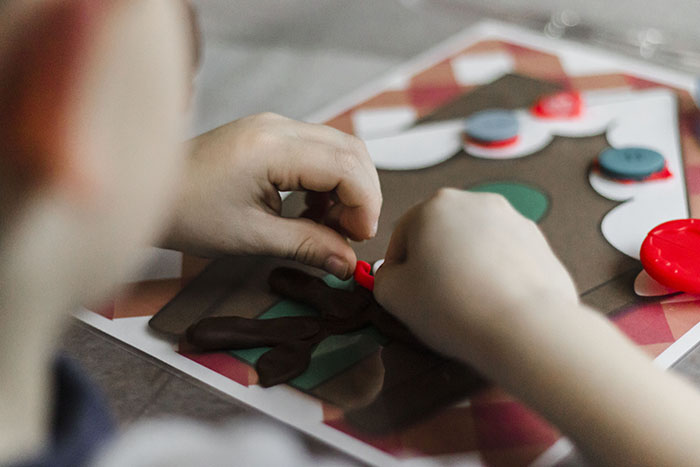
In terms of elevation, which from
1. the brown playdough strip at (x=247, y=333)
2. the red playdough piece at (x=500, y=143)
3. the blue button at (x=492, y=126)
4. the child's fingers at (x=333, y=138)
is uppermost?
the child's fingers at (x=333, y=138)

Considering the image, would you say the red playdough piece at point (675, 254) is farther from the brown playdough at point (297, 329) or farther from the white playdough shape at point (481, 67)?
the white playdough shape at point (481, 67)

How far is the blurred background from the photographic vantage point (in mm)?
896

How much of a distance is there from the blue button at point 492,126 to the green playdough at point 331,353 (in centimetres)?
25

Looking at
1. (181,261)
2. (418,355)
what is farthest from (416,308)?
(181,261)

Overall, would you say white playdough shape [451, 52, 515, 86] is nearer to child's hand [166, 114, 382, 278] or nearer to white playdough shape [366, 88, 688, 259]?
white playdough shape [366, 88, 688, 259]

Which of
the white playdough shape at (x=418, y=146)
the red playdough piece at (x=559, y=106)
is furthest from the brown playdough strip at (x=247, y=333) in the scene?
the red playdough piece at (x=559, y=106)

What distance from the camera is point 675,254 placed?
0.52m

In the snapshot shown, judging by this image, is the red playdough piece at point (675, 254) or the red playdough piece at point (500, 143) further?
the red playdough piece at point (500, 143)

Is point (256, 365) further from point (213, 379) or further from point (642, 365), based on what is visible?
point (642, 365)

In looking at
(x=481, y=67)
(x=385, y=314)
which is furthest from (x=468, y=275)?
(x=481, y=67)

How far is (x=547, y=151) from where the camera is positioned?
66cm

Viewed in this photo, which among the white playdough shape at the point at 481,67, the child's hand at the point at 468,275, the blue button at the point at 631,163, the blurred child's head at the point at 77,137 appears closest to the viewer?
the blurred child's head at the point at 77,137

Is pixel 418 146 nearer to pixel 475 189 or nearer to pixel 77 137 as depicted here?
pixel 475 189

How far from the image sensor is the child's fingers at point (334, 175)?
500 mm
